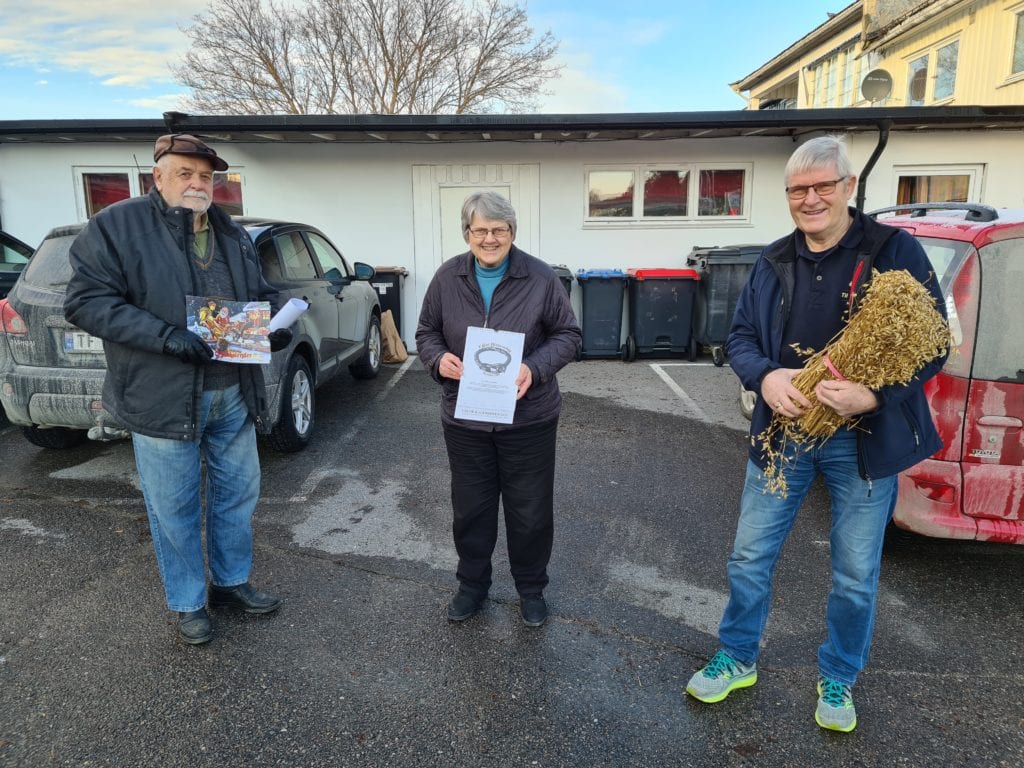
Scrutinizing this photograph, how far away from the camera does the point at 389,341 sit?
8.95 meters

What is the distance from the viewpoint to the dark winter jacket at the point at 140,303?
2.50 metres

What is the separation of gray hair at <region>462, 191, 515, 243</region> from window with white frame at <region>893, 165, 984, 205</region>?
8743 mm

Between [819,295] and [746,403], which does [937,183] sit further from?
[819,295]

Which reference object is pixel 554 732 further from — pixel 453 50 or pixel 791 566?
pixel 453 50

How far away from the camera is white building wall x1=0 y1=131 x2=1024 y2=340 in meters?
9.46

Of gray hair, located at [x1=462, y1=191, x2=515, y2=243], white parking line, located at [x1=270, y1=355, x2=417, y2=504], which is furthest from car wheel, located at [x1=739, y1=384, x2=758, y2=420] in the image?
gray hair, located at [x1=462, y1=191, x2=515, y2=243]

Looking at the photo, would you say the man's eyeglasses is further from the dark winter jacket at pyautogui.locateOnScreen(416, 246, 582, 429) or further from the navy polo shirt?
the dark winter jacket at pyautogui.locateOnScreen(416, 246, 582, 429)

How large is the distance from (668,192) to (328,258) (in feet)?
16.8

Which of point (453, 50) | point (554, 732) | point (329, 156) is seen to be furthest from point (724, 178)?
point (453, 50)

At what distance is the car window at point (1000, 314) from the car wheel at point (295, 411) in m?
4.21

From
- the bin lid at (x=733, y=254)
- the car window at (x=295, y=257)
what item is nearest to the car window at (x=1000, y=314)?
the car window at (x=295, y=257)

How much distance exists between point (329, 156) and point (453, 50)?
1595cm

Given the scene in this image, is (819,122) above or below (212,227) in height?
above

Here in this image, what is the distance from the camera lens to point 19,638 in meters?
2.93
